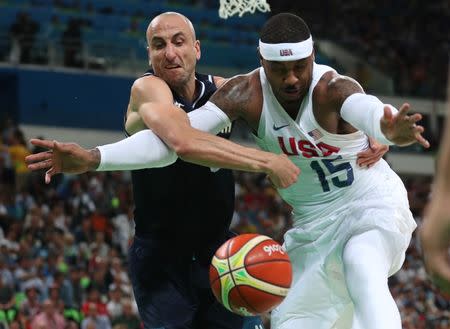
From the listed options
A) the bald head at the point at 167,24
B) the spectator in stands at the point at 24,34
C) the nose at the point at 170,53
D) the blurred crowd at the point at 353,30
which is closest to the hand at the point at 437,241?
the nose at the point at 170,53

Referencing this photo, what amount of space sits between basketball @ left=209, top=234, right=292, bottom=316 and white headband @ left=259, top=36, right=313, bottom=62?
42.6 inches

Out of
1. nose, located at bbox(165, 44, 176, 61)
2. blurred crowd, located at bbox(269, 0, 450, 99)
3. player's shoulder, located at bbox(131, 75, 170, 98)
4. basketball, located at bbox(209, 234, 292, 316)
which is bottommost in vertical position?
blurred crowd, located at bbox(269, 0, 450, 99)

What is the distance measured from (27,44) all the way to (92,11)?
2.46 metres

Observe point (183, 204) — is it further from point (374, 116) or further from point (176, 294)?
point (374, 116)

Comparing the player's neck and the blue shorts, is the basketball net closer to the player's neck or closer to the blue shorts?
the player's neck

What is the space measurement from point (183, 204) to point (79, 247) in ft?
28.7

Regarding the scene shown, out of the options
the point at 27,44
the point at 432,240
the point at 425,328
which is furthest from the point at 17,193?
the point at 432,240

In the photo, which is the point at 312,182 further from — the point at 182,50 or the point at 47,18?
the point at 47,18

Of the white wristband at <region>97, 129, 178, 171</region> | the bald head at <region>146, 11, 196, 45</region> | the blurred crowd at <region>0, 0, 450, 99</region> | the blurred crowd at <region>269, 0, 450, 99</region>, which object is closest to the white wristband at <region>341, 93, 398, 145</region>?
the white wristband at <region>97, 129, 178, 171</region>

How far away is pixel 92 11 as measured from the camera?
2148 cm

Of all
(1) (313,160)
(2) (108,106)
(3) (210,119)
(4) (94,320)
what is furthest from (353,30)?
(3) (210,119)

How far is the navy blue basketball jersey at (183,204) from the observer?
6.67 metres

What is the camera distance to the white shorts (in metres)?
6.36

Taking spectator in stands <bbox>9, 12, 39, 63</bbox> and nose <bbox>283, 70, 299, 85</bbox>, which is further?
spectator in stands <bbox>9, 12, 39, 63</bbox>
